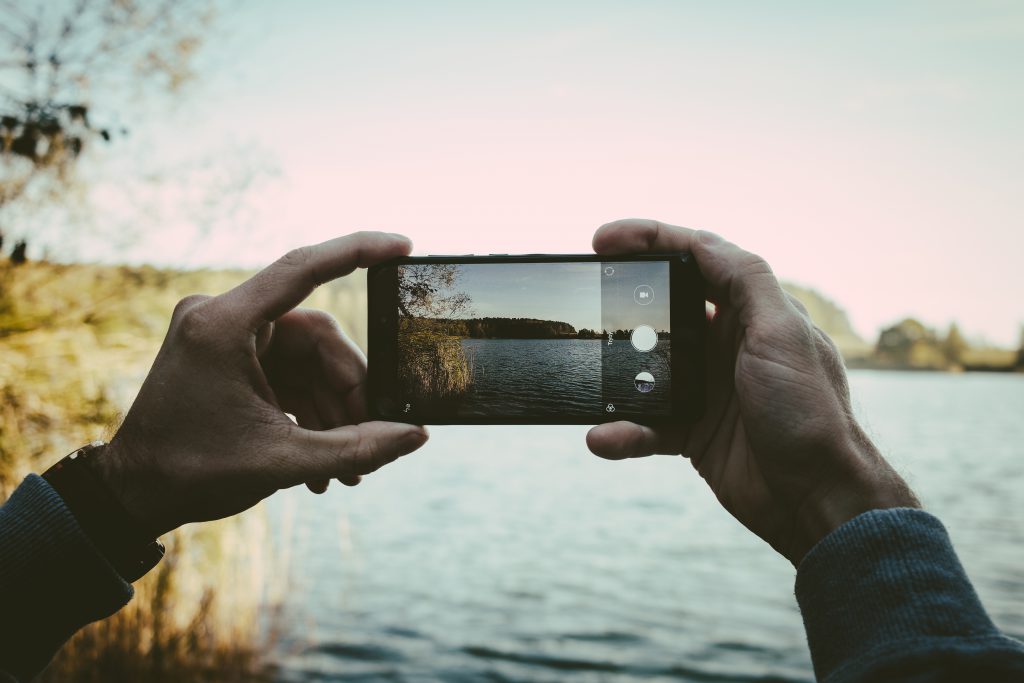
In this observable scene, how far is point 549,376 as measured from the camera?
183cm

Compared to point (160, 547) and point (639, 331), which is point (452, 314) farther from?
point (160, 547)

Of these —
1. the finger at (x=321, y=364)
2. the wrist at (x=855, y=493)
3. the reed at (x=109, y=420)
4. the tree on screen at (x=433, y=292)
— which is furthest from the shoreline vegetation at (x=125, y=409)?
the wrist at (x=855, y=493)

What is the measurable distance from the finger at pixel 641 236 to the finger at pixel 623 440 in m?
0.48

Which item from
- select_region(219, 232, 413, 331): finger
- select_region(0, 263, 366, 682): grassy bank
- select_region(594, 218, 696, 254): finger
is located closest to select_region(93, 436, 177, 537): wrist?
select_region(219, 232, 413, 331): finger

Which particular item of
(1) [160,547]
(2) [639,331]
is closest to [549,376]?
(2) [639,331]

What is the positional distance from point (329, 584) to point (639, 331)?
23.7 ft

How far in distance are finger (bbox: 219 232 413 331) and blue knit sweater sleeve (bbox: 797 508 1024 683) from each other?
117cm

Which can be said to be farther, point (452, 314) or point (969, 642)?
point (452, 314)

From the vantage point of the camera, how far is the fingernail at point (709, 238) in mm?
1715

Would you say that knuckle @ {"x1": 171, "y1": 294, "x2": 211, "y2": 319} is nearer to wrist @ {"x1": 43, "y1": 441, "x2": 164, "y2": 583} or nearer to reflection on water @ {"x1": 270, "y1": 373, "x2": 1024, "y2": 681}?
wrist @ {"x1": 43, "y1": 441, "x2": 164, "y2": 583}

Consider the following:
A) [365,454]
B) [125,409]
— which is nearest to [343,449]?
[365,454]

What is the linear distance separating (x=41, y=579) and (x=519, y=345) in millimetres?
1159

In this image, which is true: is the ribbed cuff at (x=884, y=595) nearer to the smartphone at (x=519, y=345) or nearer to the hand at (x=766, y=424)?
the hand at (x=766, y=424)

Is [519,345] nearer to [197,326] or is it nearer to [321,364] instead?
[321,364]
